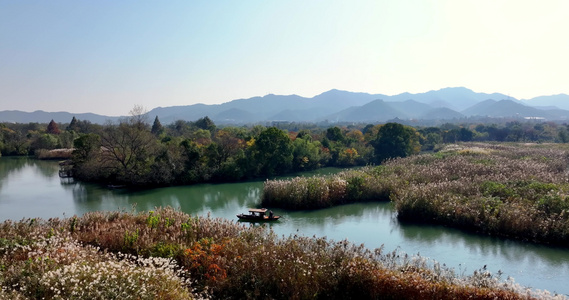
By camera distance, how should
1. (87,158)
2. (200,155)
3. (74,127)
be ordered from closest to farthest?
(200,155) → (87,158) → (74,127)

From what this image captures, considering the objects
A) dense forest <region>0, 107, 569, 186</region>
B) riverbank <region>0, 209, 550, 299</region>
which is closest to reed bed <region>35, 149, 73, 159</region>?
dense forest <region>0, 107, 569, 186</region>

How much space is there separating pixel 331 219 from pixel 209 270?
1105 centimetres

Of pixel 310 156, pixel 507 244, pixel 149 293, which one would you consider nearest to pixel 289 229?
pixel 507 244

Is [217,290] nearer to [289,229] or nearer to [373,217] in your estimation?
[289,229]

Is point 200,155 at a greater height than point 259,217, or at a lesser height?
greater

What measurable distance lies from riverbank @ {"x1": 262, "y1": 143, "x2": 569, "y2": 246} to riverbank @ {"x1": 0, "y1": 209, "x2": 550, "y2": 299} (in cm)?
695

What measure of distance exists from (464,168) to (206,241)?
19.7 metres

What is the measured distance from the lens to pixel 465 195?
58.8ft

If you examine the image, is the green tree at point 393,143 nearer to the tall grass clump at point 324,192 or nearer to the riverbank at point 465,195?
the riverbank at point 465,195

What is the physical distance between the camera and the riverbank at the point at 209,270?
6.41 meters

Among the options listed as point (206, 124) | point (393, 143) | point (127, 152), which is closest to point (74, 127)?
point (206, 124)

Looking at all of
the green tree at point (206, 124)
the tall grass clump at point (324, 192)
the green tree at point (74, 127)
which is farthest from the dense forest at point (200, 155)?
the green tree at point (74, 127)

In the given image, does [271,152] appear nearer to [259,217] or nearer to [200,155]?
[200,155]

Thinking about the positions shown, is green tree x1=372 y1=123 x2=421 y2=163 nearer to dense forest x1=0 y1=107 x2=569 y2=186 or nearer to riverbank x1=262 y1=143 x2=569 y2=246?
dense forest x1=0 y1=107 x2=569 y2=186
